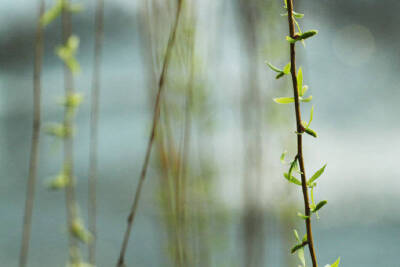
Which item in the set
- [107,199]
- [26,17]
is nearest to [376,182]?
[107,199]

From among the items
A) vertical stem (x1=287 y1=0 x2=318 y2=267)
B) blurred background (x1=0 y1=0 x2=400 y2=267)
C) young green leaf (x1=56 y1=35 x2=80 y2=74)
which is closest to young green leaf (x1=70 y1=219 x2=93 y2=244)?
young green leaf (x1=56 y1=35 x2=80 y2=74)

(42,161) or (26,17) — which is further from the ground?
(26,17)

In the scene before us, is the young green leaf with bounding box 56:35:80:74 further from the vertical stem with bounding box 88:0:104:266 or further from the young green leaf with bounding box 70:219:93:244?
the young green leaf with bounding box 70:219:93:244

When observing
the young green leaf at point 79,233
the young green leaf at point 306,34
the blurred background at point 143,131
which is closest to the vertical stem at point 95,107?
the young green leaf at point 79,233

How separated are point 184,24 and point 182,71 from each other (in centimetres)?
8

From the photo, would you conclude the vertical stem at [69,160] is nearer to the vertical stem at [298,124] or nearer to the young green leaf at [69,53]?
the young green leaf at [69,53]

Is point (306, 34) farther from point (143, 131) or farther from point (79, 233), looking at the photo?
point (143, 131)

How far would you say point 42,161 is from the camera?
9.23 feet

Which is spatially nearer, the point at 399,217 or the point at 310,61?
the point at 399,217

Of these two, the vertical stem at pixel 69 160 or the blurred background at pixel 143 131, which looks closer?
the vertical stem at pixel 69 160

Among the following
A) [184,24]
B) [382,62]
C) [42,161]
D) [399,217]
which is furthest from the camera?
[382,62]

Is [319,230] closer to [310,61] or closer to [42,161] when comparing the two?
[310,61]

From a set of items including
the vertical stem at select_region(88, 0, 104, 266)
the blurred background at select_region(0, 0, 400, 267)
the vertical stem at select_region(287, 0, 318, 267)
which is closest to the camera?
the vertical stem at select_region(287, 0, 318, 267)

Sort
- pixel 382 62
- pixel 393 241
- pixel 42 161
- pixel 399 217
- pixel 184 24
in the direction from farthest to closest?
1. pixel 382 62
2. pixel 42 161
3. pixel 399 217
4. pixel 393 241
5. pixel 184 24
